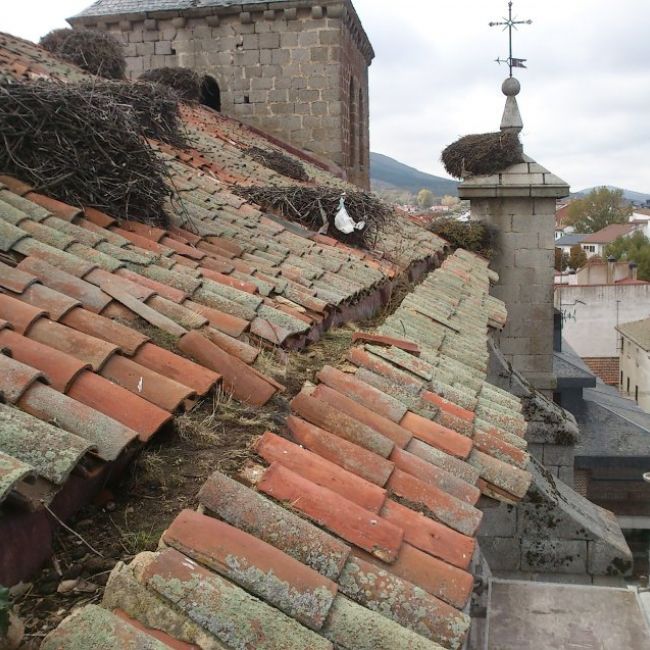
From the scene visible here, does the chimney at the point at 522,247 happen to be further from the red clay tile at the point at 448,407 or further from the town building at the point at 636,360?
the town building at the point at 636,360

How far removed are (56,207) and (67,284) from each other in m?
1.11

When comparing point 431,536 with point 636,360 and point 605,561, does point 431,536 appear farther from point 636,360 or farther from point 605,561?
point 636,360

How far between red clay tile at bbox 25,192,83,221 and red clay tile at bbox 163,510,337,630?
105 inches

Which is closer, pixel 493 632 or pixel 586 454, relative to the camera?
pixel 493 632

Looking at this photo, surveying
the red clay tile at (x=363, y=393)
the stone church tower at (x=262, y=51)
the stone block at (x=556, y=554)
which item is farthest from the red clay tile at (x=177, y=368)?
the stone church tower at (x=262, y=51)

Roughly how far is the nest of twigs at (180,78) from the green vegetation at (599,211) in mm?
81134

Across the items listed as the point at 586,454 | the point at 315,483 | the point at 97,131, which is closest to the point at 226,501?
Answer: the point at 315,483

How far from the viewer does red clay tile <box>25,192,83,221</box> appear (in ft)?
13.0

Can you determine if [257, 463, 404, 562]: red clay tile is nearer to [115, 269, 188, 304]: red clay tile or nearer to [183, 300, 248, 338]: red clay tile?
[183, 300, 248, 338]: red clay tile

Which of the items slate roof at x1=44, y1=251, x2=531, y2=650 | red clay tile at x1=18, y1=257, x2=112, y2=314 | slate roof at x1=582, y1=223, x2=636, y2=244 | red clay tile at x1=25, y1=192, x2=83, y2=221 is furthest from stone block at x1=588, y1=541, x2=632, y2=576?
slate roof at x1=582, y1=223, x2=636, y2=244

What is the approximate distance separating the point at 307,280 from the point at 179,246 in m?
0.85

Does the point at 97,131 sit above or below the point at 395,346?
above

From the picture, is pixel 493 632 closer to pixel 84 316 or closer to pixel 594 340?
pixel 84 316

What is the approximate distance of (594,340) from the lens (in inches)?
1293
